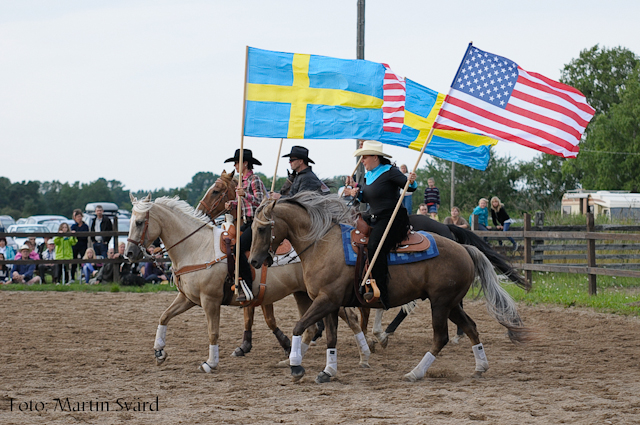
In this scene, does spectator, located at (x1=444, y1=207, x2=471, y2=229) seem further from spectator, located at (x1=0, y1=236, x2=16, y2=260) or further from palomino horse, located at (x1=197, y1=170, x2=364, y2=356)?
spectator, located at (x1=0, y1=236, x2=16, y2=260)

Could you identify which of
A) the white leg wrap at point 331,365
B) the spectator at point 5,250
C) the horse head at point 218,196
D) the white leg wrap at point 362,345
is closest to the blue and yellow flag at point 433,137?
the horse head at point 218,196

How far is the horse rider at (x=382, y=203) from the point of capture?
284 inches

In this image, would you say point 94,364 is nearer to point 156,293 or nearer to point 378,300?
point 378,300

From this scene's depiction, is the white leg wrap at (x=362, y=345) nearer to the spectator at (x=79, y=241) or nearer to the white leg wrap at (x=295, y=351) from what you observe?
the white leg wrap at (x=295, y=351)

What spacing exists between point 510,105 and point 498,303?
2362 millimetres

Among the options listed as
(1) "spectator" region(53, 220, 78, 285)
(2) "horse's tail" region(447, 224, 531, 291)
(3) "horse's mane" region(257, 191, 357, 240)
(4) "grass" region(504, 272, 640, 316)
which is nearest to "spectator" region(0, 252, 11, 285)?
(1) "spectator" region(53, 220, 78, 285)

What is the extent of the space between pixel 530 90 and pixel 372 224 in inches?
103

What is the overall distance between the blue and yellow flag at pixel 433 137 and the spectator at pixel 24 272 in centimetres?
1162

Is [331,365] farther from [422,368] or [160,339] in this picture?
[160,339]

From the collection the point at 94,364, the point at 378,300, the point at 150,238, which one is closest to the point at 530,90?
the point at 378,300

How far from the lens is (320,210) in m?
7.42

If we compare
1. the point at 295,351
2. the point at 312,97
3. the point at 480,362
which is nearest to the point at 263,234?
the point at 295,351

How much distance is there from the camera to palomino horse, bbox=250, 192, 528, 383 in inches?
279

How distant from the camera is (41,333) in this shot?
10406mm
